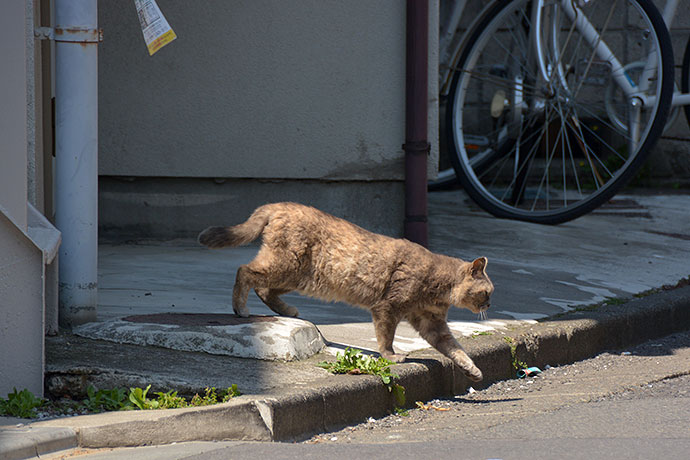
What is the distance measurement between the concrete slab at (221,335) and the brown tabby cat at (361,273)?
10.1 inches

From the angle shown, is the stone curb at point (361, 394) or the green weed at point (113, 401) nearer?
the stone curb at point (361, 394)

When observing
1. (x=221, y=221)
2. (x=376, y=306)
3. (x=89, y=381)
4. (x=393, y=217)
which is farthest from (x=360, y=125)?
(x=89, y=381)

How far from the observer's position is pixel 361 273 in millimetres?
4691

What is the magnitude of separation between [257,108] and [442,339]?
3.86 meters

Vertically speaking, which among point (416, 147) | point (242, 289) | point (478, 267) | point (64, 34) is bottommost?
point (242, 289)

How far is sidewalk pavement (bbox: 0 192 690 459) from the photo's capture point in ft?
11.5

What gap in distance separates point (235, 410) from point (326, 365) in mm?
858

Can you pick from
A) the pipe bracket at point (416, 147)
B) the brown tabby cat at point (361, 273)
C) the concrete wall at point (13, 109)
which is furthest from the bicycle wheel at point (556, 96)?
the concrete wall at point (13, 109)

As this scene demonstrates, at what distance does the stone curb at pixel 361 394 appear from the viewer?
133 inches

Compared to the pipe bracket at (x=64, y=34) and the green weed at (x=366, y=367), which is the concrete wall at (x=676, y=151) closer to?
Result: the green weed at (x=366, y=367)

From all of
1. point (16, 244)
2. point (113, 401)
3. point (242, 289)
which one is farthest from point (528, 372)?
point (16, 244)

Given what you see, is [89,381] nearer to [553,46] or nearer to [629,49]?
[553,46]

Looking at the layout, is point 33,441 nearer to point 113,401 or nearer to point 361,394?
point 113,401

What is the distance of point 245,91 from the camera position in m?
7.95
